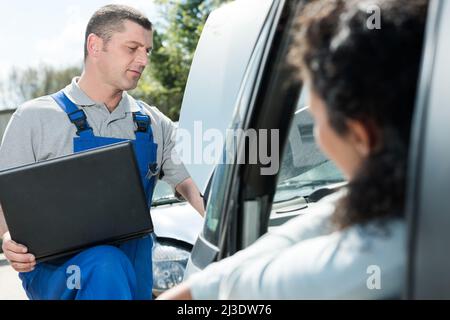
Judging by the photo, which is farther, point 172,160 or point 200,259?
point 172,160

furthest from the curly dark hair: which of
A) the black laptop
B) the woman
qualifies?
the black laptop

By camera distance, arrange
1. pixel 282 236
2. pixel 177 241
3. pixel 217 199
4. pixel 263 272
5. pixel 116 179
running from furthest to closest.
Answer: pixel 177 241 → pixel 116 179 → pixel 217 199 → pixel 282 236 → pixel 263 272

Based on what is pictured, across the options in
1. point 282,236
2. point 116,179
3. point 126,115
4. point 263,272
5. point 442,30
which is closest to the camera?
point 442,30

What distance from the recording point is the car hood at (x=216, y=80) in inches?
78.2

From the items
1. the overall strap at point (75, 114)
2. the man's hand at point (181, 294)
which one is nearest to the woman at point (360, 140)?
the man's hand at point (181, 294)

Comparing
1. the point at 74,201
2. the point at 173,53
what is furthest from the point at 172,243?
the point at 173,53

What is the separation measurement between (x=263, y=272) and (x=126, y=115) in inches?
69.1

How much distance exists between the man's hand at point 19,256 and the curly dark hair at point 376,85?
1.34m

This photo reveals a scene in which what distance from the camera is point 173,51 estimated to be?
54.9 feet

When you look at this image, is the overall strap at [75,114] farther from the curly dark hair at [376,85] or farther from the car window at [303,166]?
the curly dark hair at [376,85]

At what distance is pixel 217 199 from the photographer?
1.92 meters

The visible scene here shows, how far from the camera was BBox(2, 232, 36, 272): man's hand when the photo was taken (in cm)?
214

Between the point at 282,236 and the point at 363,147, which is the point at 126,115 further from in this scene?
the point at 363,147
